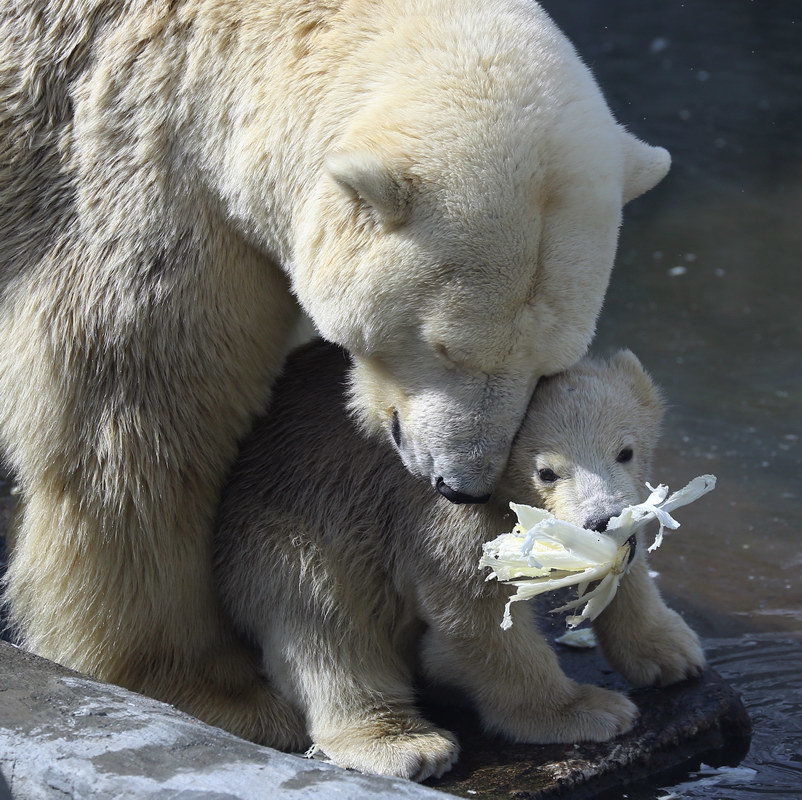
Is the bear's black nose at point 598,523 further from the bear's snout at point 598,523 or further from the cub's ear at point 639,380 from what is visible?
the cub's ear at point 639,380

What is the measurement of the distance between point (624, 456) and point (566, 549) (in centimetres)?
27

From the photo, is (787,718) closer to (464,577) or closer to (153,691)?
(464,577)

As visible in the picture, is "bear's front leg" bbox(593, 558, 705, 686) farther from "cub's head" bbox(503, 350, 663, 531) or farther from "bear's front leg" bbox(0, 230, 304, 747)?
"bear's front leg" bbox(0, 230, 304, 747)

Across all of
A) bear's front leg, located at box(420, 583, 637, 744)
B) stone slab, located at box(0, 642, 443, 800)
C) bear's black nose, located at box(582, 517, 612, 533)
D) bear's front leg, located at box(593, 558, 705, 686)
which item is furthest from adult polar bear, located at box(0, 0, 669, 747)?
bear's front leg, located at box(593, 558, 705, 686)

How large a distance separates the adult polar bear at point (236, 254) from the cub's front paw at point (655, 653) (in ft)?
2.84

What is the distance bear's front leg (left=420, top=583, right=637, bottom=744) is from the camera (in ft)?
10.3

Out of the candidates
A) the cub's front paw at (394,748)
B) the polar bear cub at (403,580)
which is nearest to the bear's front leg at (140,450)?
the polar bear cub at (403,580)

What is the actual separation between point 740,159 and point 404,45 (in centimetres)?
669

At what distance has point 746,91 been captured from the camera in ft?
34.0

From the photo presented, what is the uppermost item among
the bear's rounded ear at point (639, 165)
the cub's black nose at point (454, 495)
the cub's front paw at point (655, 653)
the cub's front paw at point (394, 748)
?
the bear's rounded ear at point (639, 165)

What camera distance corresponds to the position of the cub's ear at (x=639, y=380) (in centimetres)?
313

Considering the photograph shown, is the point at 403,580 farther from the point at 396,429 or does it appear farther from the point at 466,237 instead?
the point at 466,237

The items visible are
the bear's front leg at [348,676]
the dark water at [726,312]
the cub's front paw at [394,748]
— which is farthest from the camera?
the dark water at [726,312]

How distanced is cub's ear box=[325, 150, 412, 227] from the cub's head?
0.56m
